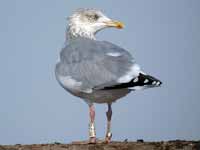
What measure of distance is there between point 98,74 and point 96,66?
18 cm

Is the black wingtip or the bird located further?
the bird

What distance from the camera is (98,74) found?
11.6 meters

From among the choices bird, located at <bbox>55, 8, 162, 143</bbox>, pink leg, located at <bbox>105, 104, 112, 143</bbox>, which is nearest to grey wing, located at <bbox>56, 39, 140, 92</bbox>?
bird, located at <bbox>55, 8, 162, 143</bbox>

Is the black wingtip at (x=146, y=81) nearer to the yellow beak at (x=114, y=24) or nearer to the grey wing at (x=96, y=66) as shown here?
the grey wing at (x=96, y=66)

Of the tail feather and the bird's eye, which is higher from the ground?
the bird's eye

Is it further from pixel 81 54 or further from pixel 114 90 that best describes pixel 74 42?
pixel 114 90

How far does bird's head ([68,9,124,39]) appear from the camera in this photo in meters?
13.7

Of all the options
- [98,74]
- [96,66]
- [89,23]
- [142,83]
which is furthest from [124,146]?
[89,23]

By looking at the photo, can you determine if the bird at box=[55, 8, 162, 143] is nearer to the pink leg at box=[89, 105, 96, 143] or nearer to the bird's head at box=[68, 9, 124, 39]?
the pink leg at box=[89, 105, 96, 143]

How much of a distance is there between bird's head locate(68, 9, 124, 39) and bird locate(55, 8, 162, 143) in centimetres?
102

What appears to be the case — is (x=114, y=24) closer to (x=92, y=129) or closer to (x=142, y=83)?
(x=92, y=129)

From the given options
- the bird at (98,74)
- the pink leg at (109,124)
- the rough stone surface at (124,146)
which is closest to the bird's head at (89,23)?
the bird at (98,74)

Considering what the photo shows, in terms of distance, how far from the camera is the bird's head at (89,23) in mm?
13688

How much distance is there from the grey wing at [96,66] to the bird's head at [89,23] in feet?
4.59
